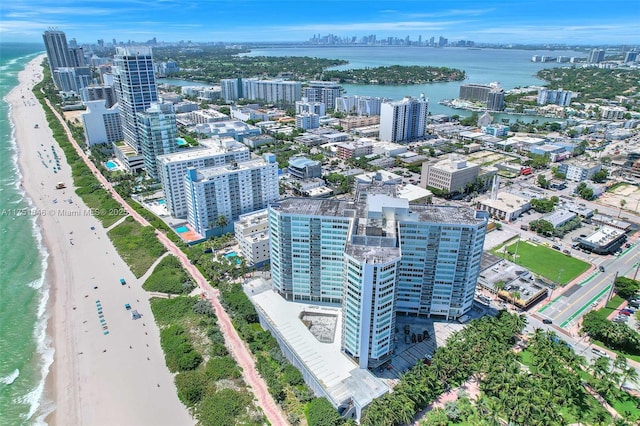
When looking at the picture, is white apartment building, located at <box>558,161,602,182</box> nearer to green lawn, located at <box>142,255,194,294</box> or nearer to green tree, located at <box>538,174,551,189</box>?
green tree, located at <box>538,174,551,189</box>

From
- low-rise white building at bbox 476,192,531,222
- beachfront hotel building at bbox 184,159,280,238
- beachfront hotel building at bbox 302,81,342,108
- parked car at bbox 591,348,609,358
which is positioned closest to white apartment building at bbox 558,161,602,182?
low-rise white building at bbox 476,192,531,222

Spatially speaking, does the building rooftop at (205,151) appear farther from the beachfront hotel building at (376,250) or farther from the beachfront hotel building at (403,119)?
the beachfront hotel building at (403,119)

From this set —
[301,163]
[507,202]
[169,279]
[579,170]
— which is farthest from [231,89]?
[169,279]

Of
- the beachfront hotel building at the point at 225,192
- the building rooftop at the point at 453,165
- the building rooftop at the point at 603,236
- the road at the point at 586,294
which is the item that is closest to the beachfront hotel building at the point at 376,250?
the road at the point at 586,294

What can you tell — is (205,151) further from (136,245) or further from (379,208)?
(379,208)

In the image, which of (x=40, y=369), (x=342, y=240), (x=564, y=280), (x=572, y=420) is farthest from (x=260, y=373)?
(x=564, y=280)

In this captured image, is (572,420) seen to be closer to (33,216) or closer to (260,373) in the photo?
(260,373)
